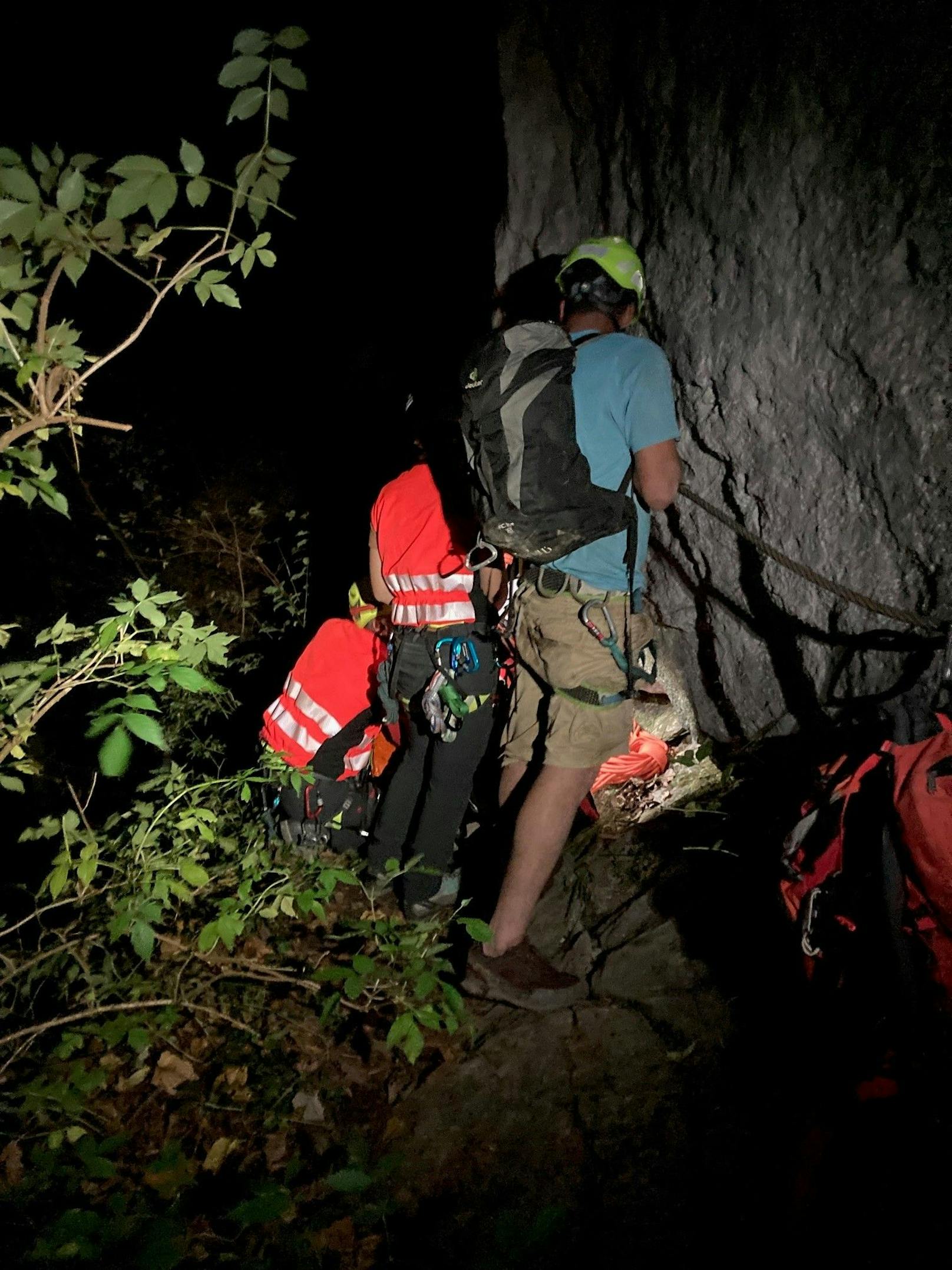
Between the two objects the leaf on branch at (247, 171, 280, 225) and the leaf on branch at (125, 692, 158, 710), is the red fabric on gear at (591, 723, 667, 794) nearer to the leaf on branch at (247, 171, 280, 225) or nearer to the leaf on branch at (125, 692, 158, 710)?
the leaf on branch at (125, 692, 158, 710)

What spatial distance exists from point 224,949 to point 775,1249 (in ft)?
7.20

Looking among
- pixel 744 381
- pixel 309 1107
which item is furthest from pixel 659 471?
pixel 309 1107

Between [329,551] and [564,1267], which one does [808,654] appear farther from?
[329,551]

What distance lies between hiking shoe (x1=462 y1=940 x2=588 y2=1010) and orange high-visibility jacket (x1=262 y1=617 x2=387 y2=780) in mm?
1253

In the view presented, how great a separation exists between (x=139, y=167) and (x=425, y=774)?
2645 millimetres

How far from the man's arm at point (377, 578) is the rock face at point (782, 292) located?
1.48 meters

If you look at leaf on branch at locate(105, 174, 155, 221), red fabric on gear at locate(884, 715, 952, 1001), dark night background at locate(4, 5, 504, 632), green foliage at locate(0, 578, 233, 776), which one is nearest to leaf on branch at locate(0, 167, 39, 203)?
leaf on branch at locate(105, 174, 155, 221)

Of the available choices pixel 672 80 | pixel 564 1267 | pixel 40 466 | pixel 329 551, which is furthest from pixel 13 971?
pixel 329 551

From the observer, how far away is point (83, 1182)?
2178 mm

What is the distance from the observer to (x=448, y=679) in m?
3.07

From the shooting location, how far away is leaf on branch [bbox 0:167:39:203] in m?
1.41

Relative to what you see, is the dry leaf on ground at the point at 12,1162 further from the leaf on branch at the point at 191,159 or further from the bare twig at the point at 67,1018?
the leaf on branch at the point at 191,159

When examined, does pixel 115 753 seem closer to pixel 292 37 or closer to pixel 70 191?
pixel 70 191

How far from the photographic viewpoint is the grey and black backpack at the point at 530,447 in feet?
7.66
